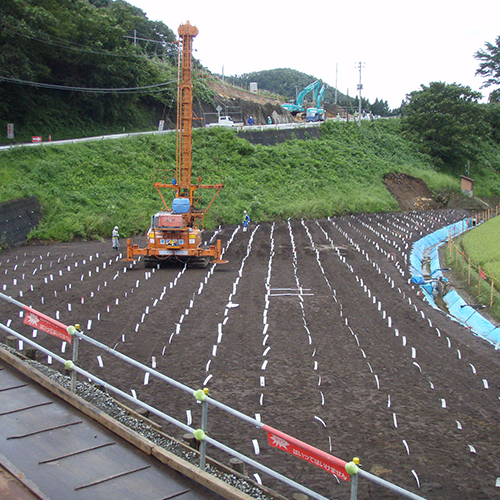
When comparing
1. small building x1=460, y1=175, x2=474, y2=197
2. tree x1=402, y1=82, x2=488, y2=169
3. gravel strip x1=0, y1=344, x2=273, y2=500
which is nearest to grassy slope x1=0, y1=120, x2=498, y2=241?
small building x1=460, y1=175, x2=474, y2=197

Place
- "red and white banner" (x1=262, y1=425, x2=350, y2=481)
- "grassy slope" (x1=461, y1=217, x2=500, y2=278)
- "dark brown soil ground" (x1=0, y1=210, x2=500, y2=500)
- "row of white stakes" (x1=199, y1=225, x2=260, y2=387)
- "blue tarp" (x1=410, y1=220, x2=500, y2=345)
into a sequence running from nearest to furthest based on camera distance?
1. "red and white banner" (x1=262, y1=425, x2=350, y2=481)
2. "dark brown soil ground" (x1=0, y1=210, x2=500, y2=500)
3. "row of white stakes" (x1=199, y1=225, x2=260, y2=387)
4. "blue tarp" (x1=410, y1=220, x2=500, y2=345)
5. "grassy slope" (x1=461, y1=217, x2=500, y2=278)

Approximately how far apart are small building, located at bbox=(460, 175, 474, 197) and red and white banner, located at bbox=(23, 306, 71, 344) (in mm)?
59809

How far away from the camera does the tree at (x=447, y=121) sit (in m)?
63.3

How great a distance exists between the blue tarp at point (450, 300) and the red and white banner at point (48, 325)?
13045 millimetres

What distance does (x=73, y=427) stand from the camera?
22.6 feet

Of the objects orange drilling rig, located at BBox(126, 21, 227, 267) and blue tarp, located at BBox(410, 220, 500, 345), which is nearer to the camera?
blue tarp, located at BBox(410, 220, 500, 345)

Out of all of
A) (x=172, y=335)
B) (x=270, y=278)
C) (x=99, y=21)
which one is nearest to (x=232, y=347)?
(x=172, y=335)

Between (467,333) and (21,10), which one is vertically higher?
(21,10)

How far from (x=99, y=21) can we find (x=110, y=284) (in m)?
31.1

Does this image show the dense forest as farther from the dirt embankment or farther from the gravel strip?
the gravel strip

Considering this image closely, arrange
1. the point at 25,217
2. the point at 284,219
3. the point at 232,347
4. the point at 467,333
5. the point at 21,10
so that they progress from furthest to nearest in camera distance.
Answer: the point at 284,219, the point at 21,10, the point at 25,217, the point at 467,333, the point at 232,347

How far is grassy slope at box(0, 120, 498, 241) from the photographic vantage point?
32656 millimetres

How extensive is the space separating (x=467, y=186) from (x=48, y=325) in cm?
6142

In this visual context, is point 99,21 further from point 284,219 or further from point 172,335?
point 172,335
